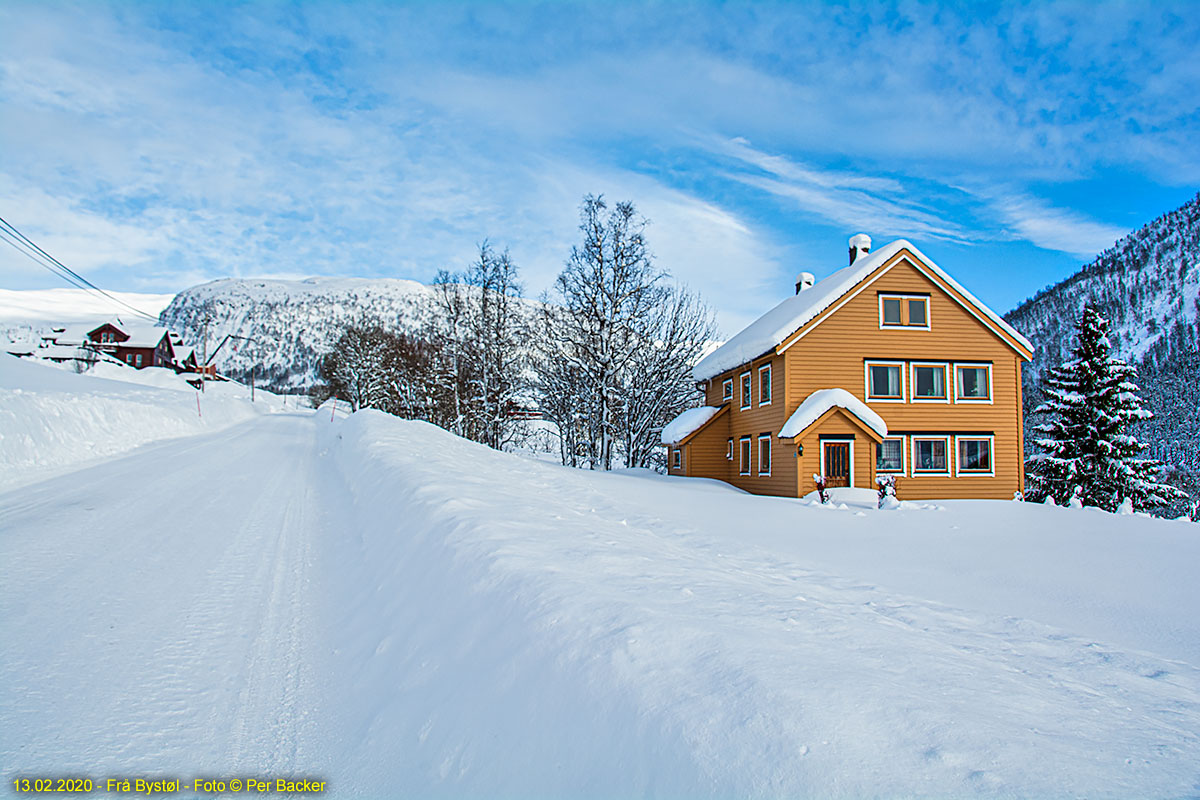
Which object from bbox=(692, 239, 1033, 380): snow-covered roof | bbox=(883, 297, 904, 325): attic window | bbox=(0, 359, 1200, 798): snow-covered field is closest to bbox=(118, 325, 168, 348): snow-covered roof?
bbox=(692, 239, 1033, 380): snow-covered roof

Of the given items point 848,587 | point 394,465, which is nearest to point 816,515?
point 848,587

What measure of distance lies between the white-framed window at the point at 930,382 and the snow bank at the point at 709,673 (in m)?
14.7

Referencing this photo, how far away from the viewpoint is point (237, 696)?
416 cm

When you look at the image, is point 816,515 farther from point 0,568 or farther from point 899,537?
point 0,568

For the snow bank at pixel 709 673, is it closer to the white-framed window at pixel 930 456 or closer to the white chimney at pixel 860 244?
the white-framed window at pixel 930 456

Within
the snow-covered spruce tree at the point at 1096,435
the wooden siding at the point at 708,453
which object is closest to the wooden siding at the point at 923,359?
the wooden siding at the point at 708,453

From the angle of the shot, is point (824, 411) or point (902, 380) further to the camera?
point (902, 380)

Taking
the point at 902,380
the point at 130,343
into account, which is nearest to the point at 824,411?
the point at 902,380

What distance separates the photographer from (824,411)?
2075cm

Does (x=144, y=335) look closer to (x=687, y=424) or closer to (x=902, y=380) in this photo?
(x=687, y=424)

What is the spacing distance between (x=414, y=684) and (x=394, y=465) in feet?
26.2

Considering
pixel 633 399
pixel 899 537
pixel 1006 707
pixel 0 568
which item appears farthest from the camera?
pixel 633 399

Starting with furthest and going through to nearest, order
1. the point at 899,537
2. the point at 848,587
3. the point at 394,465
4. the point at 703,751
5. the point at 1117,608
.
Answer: the point at 899,537
the point at 394,465
the point at 1117,608
the point at 848,587
the point at 703,751

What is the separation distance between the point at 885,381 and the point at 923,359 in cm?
159
